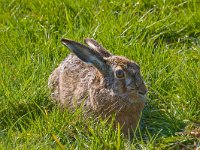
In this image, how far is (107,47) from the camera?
7293 mm

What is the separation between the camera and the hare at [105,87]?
6215 mm

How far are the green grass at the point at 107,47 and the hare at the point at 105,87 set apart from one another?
6.0 inches

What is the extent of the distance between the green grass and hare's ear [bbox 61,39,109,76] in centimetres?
46

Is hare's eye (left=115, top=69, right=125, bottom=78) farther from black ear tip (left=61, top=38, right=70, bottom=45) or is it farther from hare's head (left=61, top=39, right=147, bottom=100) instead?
black ear tip (left=61, top=38, right=70, bottom=45)

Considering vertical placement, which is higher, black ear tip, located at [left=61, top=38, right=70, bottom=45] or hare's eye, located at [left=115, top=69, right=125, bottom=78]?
black ear tip, located at [left=61, top=38, right=70, bottom=45]

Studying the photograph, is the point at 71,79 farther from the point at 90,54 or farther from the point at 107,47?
the point at 107,47

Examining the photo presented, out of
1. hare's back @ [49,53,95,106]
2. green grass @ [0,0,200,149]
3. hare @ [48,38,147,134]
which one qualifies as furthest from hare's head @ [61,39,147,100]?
green grass @ [0,0,200,149]

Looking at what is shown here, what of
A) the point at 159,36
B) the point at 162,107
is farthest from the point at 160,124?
the point at 159,36

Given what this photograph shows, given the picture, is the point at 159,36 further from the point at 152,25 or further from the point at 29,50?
the point at 29,50

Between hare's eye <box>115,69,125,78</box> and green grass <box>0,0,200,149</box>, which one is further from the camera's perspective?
hare's eye <box>115,69,125,78</box>

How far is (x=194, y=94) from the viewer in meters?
6.54

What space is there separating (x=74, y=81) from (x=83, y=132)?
84 cm

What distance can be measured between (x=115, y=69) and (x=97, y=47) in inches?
19.3

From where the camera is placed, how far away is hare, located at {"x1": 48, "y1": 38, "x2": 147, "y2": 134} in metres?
6.21
